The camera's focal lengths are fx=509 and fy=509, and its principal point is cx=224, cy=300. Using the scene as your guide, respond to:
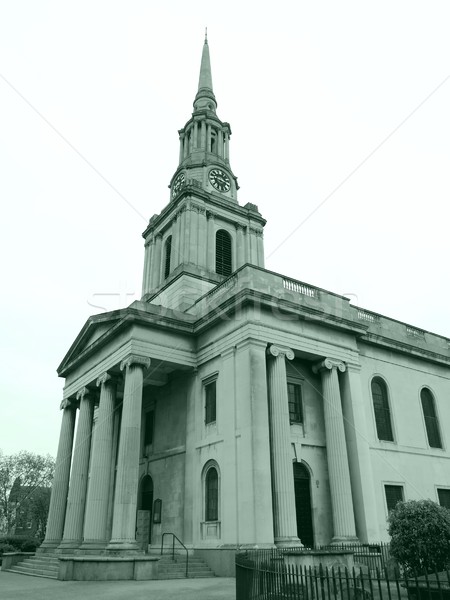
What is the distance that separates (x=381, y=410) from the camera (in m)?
25.4

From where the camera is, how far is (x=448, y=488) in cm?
2561

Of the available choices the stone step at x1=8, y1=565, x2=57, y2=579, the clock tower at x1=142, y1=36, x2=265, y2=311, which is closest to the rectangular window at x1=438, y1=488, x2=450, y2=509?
the clock tower at x1=142, y1=36, x2=265, y2=311

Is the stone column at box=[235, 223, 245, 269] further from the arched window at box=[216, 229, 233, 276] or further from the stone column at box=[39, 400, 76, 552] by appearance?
the stone column at box=[39, 400, 76, 552]

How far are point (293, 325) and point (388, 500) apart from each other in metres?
9.18

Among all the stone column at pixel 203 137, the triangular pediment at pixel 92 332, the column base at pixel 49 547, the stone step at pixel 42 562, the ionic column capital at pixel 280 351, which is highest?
the stone column at pixel 203 137

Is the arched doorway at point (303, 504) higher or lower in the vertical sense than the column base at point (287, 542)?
higher

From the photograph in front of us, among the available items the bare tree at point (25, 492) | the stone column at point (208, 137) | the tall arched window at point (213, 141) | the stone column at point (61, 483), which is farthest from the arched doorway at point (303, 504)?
the bare tree at point (25, 492)

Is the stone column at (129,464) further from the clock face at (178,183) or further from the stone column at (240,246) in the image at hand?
the clock face at (178,183)

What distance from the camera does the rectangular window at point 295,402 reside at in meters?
22.8

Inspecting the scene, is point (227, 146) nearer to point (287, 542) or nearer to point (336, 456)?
point (336, 456)

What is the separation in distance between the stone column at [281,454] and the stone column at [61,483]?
12.2m

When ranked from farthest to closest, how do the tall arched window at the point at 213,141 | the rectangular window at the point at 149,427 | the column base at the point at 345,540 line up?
the tall arched window at the point at 213,141 → the rectangular window at the point at 149,427 → the column base at the point at 345,540

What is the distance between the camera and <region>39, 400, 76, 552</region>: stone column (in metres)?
25.0

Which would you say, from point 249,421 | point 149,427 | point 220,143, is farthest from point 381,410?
point 220,143
